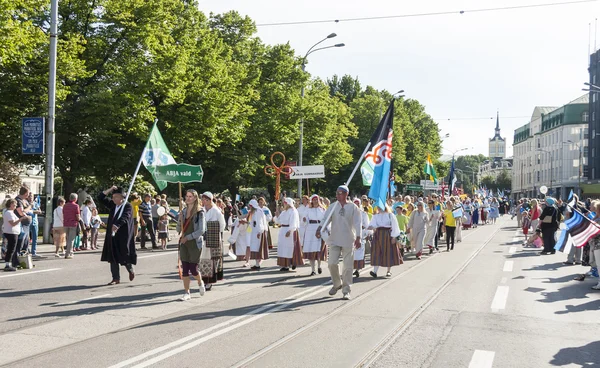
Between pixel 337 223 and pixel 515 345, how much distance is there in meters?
4.12

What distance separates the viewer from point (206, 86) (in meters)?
32.6

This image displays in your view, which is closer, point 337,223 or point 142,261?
point 337,223

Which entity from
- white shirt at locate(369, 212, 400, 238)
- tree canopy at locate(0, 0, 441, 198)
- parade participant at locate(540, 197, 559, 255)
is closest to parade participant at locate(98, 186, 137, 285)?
white shirt at locate(369, 212, 400, 238)

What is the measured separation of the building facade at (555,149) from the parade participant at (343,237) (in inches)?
3202

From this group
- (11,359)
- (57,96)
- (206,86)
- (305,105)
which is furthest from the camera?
(305,105)

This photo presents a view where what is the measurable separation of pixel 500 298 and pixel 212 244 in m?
5.23

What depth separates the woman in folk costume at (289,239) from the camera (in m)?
14.6

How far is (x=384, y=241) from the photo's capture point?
14070 mm

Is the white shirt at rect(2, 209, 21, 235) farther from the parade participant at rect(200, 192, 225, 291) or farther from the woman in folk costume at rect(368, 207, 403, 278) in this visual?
the woman in folk costume at rect(368, 207, 403, 278)

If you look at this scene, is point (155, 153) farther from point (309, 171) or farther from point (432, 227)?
point (309, 171)

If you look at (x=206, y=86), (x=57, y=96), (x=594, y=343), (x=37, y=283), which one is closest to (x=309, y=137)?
(x=206, y=86)

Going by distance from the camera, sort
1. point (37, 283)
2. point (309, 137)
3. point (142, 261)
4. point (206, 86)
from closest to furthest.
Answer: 1. point (37, 283)
2. point (142, 261)
3. point (206, 86)
4. point (309, 137)

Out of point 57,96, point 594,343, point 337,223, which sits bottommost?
point 594,343

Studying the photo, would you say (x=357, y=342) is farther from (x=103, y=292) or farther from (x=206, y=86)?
(x=206, y=86)
